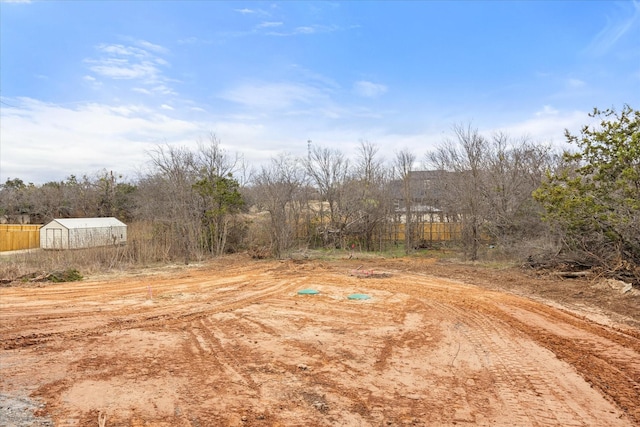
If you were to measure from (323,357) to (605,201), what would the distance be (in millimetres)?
9633

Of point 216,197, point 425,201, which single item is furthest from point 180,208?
point 425,201

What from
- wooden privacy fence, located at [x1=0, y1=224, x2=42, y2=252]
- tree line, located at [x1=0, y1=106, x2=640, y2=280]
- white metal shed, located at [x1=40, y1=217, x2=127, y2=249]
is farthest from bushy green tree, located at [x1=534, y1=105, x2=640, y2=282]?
wooden privacy fence, located at [x1=0, y1=224, x2=42, y2=252]

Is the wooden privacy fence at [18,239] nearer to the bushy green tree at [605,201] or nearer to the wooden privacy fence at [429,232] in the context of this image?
the wooden privacy fence at [429,232]

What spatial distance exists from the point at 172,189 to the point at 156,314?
37.3 ft

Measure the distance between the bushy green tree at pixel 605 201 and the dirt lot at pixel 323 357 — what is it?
1352 millimetres

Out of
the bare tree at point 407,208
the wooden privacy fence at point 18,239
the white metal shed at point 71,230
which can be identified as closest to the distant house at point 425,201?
the bare tree at point 407,208

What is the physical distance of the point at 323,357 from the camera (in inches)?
230

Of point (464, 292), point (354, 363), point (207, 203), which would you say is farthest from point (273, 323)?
point (207, 203)

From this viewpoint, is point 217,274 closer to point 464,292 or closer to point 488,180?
point 464,292

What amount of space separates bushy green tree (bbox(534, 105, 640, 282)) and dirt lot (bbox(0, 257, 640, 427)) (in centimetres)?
135

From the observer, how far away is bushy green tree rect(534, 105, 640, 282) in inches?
421

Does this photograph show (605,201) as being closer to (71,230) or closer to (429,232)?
(429,232)

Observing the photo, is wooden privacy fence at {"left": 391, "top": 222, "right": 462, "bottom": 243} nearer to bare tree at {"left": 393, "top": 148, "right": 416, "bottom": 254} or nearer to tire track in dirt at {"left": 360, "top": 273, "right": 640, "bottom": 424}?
bare tree at {"left": 393, "top": 148, "right": 416, "bottom": 254}

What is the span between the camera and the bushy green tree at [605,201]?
10.7m
